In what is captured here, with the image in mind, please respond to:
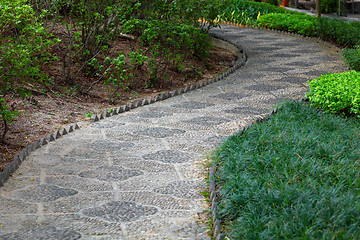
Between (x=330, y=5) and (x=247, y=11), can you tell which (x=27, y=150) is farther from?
(x=330, y=5)

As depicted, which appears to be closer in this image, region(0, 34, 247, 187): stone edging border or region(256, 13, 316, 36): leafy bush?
region(0, 34, 247, 187): stone edging border

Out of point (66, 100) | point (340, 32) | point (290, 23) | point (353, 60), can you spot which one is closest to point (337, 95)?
point (353, 60)

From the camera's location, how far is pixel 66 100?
21.6ft

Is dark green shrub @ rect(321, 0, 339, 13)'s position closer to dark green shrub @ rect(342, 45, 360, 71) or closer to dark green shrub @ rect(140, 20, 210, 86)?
dark green shrub @ rect(140, 20, 210, 86)

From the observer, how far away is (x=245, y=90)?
281 inches

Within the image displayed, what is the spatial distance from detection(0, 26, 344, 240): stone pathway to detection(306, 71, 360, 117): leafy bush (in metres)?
0.77

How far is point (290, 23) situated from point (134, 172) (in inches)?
371

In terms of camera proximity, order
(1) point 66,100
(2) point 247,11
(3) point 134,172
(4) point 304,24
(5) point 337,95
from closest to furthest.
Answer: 1. (3) point 134,172
2. (5) point 337,95
3. (1) point 66,100
4. (4) point 304,24
5. (2) point 247,11

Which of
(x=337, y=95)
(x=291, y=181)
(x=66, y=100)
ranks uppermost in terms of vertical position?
(x=337, y=95)

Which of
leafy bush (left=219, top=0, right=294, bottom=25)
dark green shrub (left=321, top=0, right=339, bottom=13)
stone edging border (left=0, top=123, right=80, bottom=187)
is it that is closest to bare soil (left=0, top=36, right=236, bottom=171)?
stone edging border (left=0, top=123, right=80, bottom=187)

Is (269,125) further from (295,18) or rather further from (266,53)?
(295,18)

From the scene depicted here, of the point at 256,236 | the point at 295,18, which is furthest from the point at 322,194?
the point at 295,18

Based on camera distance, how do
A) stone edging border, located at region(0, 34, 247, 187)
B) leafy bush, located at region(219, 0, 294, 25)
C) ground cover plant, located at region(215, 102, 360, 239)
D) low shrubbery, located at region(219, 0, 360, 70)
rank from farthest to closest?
1. leafy bush, located at region(219, 0, 294, 25)
2. low shrubbery, located at region(219, 0, 360, 70)
3. stone edging border, located at region(0, 34, 247, 187)
4. ground cover plant, located at region(215, 102, 360, 239)

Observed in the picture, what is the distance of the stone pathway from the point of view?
327 centimetres
